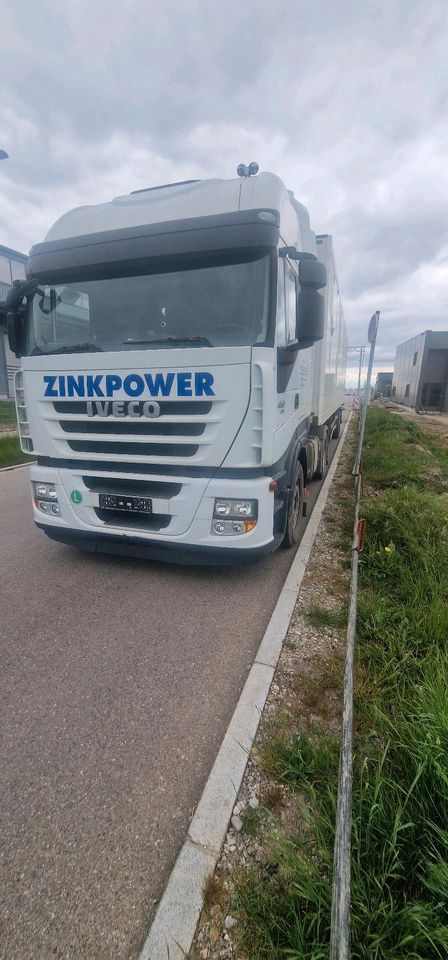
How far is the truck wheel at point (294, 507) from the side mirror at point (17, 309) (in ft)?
9.65

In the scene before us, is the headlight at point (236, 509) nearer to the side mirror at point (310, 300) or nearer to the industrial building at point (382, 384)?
the side mirror at point (310, 300)

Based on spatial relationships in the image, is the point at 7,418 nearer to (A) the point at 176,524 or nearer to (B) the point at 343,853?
(A) the point at 176,524

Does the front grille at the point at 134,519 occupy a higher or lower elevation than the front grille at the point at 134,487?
lower

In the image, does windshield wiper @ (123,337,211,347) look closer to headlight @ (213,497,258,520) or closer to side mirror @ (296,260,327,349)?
side mirror @ (296,260,327,349)

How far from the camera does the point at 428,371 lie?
87.4 feet

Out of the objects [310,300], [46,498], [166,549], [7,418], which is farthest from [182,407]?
[7,418]

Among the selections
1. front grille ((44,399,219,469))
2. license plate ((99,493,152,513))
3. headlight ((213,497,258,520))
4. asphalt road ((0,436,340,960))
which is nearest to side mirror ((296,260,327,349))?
front grille ((44,399,219,469))

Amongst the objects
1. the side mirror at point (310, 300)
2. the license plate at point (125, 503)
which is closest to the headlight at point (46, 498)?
the license plate at point (125, 503)

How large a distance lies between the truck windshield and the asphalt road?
209 centimetres

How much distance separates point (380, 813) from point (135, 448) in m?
2.80

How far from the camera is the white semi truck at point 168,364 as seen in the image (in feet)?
10.4

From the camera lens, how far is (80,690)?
256 cm

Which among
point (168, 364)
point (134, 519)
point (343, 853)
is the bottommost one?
point (343, 853)

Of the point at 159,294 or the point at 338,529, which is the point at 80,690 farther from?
the point at 338,529
